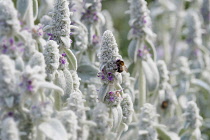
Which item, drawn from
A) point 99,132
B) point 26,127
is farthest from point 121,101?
point 26,127

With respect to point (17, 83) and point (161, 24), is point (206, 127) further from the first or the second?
point (17, 83)

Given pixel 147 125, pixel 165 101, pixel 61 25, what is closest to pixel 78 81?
pixel 61 25

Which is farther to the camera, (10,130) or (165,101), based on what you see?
(165,101)

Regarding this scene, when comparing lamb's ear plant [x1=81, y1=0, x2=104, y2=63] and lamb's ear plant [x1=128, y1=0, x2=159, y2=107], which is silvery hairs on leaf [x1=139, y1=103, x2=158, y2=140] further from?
lamb's ear plant [x1=81, y1=0, x2=104, y2=63]

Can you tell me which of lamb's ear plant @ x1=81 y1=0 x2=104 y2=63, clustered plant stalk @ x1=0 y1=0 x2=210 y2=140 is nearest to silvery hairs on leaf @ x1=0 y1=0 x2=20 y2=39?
clustered plant stalk @ x1=0 y1=0 x2=210 y2=140

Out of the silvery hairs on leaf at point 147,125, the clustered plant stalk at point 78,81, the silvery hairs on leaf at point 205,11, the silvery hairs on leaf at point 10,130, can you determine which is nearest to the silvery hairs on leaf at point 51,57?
the clustered plant stalk at point 78,81

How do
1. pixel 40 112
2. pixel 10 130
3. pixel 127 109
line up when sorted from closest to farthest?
1. pixel 10 130
2. pixel 40 112
3. pixel 127 109

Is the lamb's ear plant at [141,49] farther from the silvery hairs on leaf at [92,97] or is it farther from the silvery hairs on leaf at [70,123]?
the silvery hairs on leaf at [70,123]

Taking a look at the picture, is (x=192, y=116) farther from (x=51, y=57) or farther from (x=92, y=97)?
(x=51, y=57)
